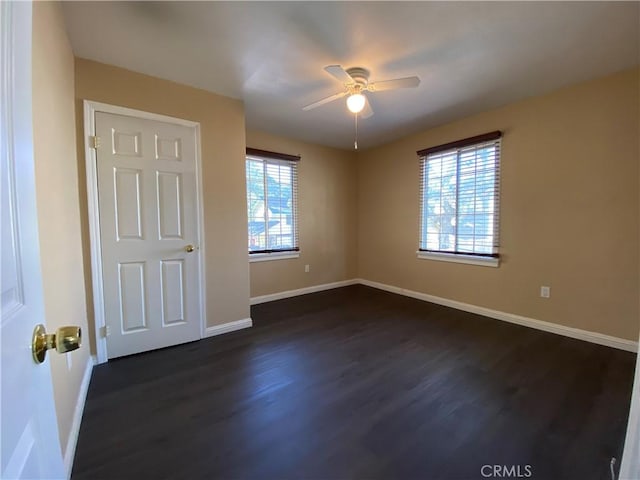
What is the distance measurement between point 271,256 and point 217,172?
168cm

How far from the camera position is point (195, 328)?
2.91 m

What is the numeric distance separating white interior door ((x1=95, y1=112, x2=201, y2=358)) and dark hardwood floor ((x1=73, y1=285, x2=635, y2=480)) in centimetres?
29

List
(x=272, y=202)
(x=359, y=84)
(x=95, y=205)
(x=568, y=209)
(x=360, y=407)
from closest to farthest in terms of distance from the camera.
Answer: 1. (x=360, y=407)
2. (x=95, y=205)
3. (x=359, y=84)
4. (x=568, y=209)
5. (x=272, y=202)

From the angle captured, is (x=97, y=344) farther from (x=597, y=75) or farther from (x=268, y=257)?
(x=597, y=75)

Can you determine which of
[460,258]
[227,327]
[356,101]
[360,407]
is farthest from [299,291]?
[356,101]

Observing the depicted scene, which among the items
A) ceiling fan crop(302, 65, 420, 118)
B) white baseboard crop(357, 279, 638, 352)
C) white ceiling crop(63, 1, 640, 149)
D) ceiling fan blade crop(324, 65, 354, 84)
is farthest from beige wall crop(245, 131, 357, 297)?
ceiling fan blade crop(324, 65, 354, 84)

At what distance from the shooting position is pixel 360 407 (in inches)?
73.6

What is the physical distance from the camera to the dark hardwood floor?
1457 mm

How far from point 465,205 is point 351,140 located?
193 centimetres

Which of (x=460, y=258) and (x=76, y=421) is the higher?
(x=460, y=258)

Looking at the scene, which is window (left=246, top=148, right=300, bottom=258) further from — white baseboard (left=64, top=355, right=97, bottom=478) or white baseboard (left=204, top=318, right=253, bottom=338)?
white baseboard (left=64, top=355, right=97, bottom=478)

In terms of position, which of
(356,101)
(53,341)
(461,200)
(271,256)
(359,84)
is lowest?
(271,256)

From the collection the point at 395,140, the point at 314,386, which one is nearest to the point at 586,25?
the point at 395,140

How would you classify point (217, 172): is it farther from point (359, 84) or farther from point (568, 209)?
point (568, 209)
